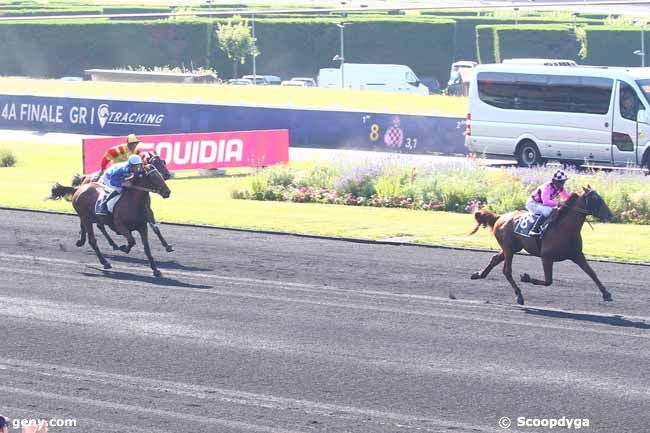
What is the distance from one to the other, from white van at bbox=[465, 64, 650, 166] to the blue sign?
2109 millimetres

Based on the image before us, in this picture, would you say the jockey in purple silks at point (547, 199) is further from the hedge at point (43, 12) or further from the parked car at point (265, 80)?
the hedge at point (43, 12)

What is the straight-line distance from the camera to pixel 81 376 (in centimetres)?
1127

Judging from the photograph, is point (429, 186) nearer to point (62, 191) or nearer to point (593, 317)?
point (62, 191)

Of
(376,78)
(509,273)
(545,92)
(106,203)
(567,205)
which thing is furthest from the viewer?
(376,78)

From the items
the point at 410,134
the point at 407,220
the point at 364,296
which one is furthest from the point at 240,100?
the point at 364,296

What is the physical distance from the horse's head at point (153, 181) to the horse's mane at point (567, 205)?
17.7 feet

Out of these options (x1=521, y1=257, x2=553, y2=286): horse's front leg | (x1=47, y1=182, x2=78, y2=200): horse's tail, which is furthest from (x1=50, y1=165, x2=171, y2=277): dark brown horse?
(x1=521, y1=257, x2=553, y2=286): horse's front leg

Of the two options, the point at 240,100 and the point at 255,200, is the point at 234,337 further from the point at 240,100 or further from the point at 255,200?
the point at 240,100

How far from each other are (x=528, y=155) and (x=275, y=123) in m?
9.24

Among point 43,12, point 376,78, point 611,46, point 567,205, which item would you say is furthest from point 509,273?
point 43,12

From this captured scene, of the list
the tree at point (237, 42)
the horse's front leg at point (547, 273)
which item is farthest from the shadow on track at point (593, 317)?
the tree at point (237, 42)

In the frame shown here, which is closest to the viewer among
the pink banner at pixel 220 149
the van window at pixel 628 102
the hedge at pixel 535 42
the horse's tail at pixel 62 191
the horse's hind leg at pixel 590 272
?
the horse's hind leg at pixel 590 272

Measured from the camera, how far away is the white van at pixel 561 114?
30922mm

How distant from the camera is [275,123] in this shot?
3862cm
